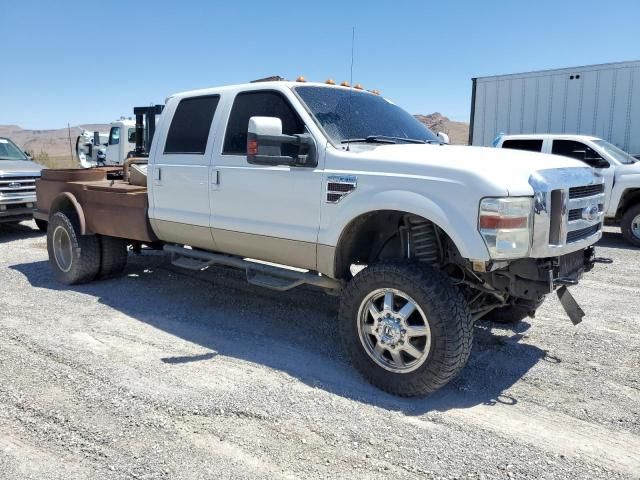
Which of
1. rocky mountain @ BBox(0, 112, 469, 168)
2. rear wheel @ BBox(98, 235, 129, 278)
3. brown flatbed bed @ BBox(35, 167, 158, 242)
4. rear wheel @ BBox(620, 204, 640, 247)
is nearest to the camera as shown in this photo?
brown flatbed bed @ BBox(35, 167, 158, 242)

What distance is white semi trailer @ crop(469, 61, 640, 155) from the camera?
11.7 metres

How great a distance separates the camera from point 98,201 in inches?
242

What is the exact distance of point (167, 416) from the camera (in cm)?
342

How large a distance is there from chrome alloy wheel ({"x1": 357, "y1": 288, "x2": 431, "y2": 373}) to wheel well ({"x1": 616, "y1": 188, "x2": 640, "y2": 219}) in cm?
774

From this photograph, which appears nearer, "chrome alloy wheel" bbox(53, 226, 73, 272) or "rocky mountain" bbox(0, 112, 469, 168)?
"chrome alloy wheel" bbox(53, 226, 73, 272)

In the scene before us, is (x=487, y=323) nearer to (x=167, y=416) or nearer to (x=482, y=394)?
(x=482, y=394)

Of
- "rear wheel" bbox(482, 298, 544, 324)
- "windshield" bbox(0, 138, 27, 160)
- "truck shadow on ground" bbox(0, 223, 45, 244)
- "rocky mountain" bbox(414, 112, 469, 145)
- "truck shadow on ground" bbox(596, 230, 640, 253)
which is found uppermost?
"rocky mountain" bbox(414, 112, 469, 145)

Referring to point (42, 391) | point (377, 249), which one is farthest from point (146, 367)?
point (377, 249)

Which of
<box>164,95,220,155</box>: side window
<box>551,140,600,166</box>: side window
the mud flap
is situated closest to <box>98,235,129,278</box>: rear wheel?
<box>164,95,220,155</box>: side window

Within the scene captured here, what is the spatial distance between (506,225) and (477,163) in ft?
1.53

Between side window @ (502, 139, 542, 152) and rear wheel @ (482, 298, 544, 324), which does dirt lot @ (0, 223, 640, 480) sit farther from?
side window @ (502, 139, 542, 152)

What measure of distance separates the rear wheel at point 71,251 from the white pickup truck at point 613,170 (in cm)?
796

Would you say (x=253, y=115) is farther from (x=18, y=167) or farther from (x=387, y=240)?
(x=18, y=167)

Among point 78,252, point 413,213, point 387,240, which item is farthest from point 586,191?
point 78,252
